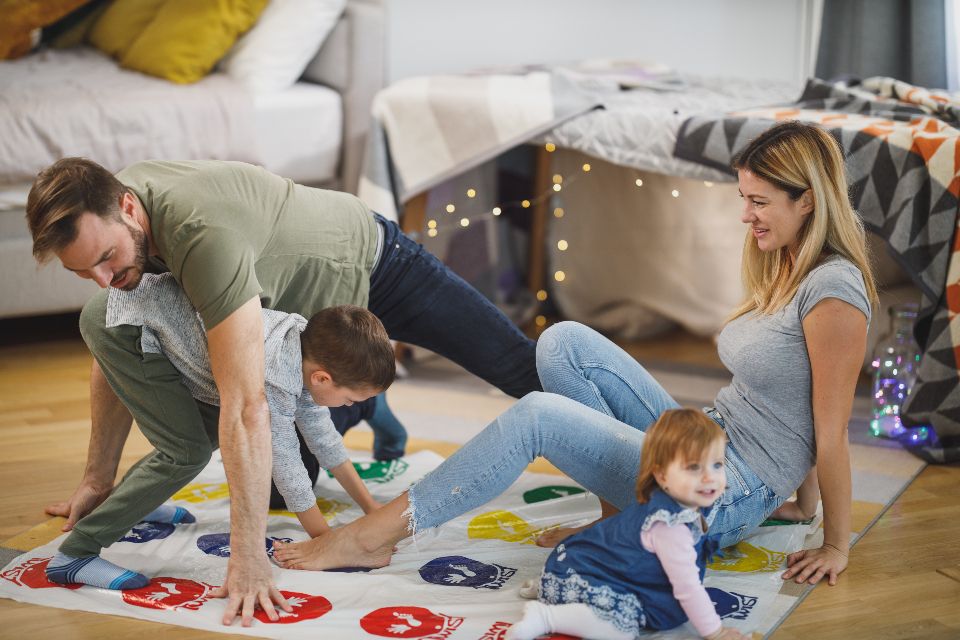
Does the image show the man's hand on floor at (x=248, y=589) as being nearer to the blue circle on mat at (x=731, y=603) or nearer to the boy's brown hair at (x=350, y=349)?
the boy's brown hair at (x=350, y=349)

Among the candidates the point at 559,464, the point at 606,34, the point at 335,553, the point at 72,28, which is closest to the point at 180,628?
the point at 335,553

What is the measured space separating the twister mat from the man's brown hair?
1.79 ft

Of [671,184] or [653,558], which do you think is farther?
[671,184]

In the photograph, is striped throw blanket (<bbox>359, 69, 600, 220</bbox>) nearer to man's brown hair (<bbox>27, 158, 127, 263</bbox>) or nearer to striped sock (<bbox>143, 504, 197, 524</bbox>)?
striped sock (<bbox>143, 504, 197, 524</bbox>)

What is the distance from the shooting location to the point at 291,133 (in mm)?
3150

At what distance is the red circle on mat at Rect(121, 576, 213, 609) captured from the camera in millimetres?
1688

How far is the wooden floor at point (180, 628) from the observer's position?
163cm

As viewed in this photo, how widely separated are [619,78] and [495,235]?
0.59 metres

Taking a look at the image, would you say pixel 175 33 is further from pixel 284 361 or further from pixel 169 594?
pixel 169 594

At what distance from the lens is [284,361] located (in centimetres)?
173

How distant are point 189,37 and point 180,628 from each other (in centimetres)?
200

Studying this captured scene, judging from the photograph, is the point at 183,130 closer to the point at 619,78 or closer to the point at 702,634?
the point at 619,78

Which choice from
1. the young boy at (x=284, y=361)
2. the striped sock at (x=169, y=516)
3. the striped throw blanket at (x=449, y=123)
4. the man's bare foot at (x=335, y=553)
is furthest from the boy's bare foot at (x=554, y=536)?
the striped throw blanket at (x=449, y=123)

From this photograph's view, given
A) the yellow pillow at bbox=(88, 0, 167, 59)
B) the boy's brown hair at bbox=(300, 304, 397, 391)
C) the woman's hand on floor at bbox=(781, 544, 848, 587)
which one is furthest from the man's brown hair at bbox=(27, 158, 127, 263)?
the yellow pillow at bbox=(88, 0, 167, 59)
